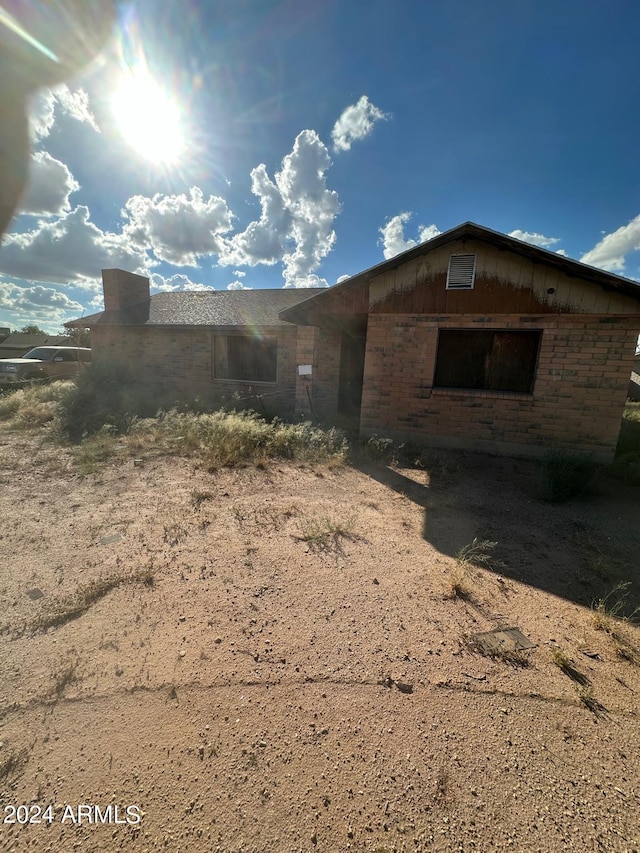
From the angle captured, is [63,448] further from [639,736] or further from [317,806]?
[639,736]

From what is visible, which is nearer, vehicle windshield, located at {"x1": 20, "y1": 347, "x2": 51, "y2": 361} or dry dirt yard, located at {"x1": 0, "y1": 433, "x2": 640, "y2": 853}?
dry dirt yard, located at {"x1": 0, "y1": 433, "x2": 640, "y2": 853}

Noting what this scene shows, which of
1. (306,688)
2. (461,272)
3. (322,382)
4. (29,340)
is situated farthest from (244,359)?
(29,340)

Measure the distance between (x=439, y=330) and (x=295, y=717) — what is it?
6.71 meters

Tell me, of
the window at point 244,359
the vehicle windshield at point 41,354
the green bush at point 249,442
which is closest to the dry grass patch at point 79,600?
the green bush at point 249,442

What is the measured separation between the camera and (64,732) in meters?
1.76

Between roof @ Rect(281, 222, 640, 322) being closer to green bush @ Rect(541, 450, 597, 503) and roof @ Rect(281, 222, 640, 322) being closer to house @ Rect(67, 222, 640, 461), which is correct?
house @ Rect(67, 222, 640, 461)

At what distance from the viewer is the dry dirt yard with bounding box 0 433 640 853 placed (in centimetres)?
147

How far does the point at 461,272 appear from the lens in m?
6.50

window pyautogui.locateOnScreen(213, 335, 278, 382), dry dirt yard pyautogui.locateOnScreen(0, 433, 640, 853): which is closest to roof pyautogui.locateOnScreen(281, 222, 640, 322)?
dry dirt yard pyautogui.locateOnScreen(0, 433, 640, 853)

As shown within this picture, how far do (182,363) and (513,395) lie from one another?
407 inches

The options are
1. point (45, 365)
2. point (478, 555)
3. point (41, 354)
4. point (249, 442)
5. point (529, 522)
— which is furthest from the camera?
point (41, 354)

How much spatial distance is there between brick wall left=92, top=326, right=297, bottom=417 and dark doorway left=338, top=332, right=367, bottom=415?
1703 mm

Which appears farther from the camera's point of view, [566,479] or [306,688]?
[566,479]

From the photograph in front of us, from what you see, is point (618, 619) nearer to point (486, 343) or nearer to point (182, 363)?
point (486, 343)
